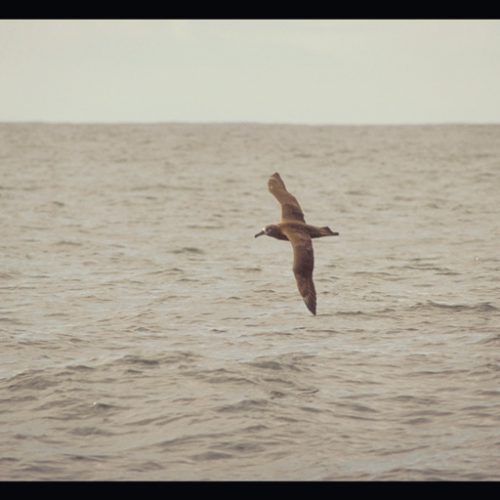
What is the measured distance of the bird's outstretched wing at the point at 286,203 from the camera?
1510 cm

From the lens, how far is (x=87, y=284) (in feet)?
72.6

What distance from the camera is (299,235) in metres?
14.1

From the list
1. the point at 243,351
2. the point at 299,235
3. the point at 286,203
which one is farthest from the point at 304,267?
the point at 243,351

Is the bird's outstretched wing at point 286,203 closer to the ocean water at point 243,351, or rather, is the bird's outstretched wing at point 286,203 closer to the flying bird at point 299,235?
the flying bird at point 299,235

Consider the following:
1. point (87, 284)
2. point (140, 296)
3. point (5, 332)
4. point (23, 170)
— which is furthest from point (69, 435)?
point (23, 170)

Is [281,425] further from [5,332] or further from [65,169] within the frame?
[65,169]

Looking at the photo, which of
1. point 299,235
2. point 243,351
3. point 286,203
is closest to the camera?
point 299,235

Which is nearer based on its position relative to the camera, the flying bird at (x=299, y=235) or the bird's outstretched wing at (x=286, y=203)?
the flying bird at (x=299, y=235)

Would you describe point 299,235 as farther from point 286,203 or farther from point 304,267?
point 286,203

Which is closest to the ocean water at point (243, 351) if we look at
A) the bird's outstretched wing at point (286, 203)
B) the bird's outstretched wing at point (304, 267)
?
the bird's outstretched wing at point (304, 267)

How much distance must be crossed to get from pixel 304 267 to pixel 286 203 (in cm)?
237

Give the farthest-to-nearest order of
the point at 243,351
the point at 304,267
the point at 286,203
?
the point at 243,351
the point at 286,203
the point at 304,267
